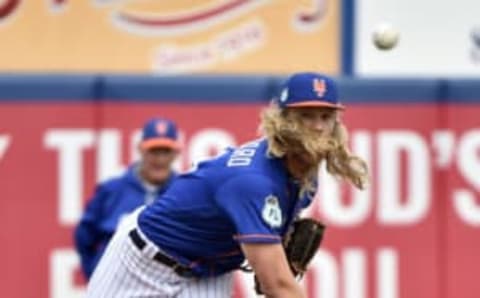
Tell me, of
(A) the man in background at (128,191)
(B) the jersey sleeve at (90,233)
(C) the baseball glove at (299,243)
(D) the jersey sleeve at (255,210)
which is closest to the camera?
(D) the jersey sleeve at (255,210)

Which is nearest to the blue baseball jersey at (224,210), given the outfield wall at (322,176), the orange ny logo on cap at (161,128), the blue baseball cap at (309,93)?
the blue baseball cap at (309,93)

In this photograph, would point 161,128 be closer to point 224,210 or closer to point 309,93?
point 224,210

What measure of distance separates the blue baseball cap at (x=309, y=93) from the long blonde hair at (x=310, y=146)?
1.8 inches

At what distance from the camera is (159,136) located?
7902 millimetres

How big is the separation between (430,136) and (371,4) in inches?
33.7

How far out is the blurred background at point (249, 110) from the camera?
878 cm

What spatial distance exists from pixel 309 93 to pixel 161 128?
2.96m

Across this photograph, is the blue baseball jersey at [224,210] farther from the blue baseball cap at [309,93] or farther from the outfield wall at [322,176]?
the outfield wall at [322,176]

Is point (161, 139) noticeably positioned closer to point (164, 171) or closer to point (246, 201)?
point (164, 171)

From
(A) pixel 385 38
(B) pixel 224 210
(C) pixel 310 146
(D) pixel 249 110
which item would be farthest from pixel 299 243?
(D) pixel 249 110

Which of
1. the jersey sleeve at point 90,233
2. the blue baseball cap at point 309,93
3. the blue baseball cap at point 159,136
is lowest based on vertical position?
the jersey sleeve at point 90,233

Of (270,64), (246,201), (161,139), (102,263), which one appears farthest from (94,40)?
(246,201)

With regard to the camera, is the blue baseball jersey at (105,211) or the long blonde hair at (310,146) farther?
the blue baseball jersey at (105,211)

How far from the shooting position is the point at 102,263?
5.69 m
